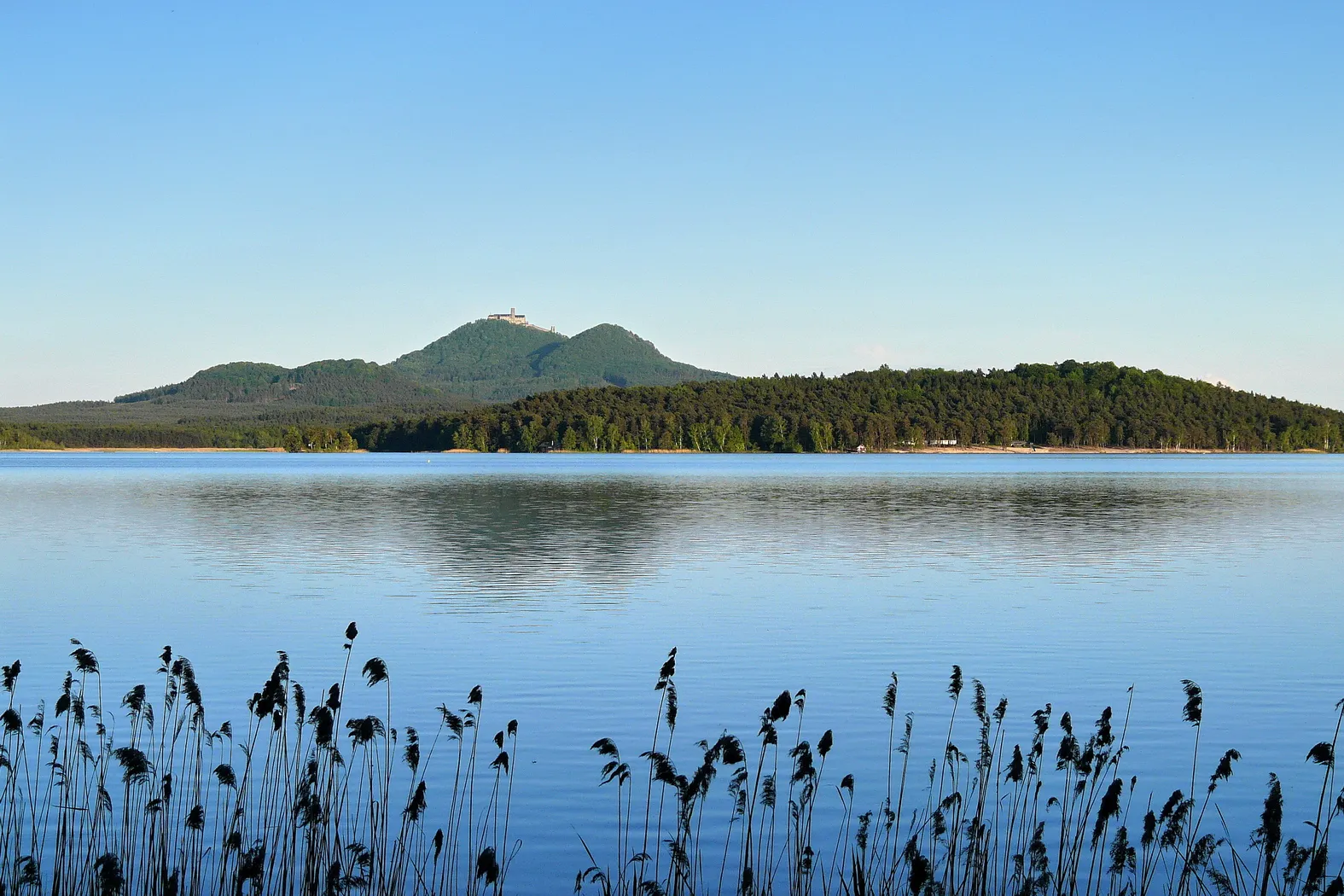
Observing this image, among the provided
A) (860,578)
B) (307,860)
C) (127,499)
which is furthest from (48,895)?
(127,499)

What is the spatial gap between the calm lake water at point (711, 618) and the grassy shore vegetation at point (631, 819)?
43 centimetres

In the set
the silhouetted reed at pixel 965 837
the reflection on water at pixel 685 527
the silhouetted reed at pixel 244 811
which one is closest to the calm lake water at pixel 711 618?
the reflection on water at pixel 685 527

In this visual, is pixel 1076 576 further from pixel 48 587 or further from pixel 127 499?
pixel 127 499

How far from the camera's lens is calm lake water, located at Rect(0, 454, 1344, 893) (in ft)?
41.4

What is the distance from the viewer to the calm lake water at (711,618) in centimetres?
1261

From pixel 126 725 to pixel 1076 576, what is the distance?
18410 mm

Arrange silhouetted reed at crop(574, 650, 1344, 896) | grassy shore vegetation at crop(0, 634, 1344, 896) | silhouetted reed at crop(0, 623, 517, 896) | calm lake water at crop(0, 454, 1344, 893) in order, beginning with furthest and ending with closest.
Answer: calm lake water at crop(0, 454, 1344, 893)
silhouetted reed at crop(0, 623, 517, 896)
grassy shore vegetation at crop(0, 634, 1344, 896)
silhouetted reed at crop(574, 650, 1344, 896)

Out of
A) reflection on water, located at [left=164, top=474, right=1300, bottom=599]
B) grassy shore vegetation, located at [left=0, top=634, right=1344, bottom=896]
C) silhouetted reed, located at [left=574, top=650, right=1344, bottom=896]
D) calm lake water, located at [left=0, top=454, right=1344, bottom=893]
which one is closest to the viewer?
silhouetted reed, located at [left=574, top=650, right=1344, bottom=896]

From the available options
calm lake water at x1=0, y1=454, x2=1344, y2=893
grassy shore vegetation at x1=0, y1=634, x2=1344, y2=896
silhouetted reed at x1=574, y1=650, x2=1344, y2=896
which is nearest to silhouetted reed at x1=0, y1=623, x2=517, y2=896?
grassy shore vegetation at x1=0, y1=634, x2=1344, y2=896

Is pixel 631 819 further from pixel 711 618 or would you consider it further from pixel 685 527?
pixel 685 527

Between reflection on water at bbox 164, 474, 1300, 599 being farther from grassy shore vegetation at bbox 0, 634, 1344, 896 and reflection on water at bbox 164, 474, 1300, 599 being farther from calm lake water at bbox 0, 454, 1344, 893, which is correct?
grassy shore vegetation at bbox 0, 634, 1344, 896

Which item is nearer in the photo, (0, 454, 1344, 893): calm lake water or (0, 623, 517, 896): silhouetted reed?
(0, 623, 517, 896): silhouetted reed

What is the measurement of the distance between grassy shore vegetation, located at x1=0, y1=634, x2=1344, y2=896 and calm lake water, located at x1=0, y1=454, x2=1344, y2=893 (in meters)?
0.43

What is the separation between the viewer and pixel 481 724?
1240 cm
